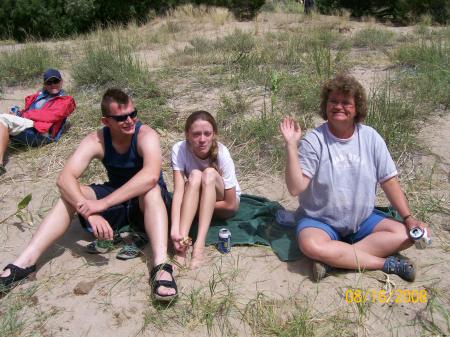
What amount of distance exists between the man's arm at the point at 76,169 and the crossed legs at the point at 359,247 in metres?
1.39

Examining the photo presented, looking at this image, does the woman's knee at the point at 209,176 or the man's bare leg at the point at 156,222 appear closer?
the man's bare leg at the point at 156,222

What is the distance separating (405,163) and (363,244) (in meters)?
1.44

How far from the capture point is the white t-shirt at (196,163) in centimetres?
319

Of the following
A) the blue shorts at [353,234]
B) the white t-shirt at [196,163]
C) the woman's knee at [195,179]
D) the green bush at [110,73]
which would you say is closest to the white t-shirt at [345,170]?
the blue shorts at [353,234]

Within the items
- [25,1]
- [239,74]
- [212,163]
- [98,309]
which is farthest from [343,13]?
[98,309]

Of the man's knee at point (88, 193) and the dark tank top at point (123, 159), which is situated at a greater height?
the dark tank top at point (123, 159)

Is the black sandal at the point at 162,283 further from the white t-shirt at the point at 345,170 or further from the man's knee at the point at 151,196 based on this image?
the white t-shirt at the point at 345,170

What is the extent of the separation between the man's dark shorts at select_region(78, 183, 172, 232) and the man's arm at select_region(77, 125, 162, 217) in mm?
263

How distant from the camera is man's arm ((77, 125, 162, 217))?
285cm

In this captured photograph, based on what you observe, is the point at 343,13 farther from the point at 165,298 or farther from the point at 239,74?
the point at 165,298

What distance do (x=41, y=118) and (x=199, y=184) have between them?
2.48 metres

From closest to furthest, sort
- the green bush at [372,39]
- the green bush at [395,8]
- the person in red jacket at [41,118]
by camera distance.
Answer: the person in red jacket at [41,118]
the green bush at [372,39]
the green bush at [395,8]
